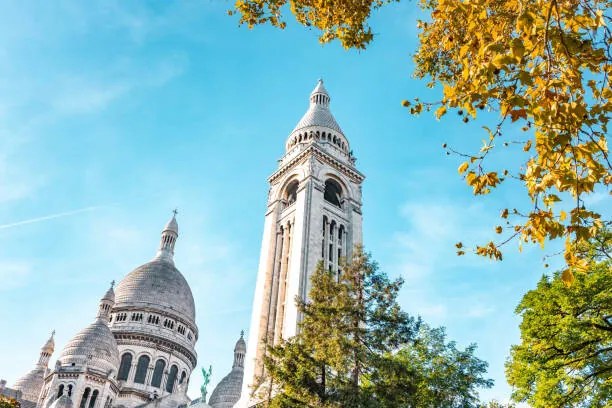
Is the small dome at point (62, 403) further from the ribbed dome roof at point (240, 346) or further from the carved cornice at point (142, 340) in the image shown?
the ribbed dome roof at point (240, 346)

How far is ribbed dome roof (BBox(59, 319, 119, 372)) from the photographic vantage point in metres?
55.3

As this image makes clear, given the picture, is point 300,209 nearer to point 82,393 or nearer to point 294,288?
point 294,288

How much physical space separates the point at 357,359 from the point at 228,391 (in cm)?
4752

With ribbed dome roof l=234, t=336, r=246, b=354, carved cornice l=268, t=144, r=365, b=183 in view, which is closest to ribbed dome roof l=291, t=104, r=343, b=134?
carved cornice l=268, t=144, r=365, b=183

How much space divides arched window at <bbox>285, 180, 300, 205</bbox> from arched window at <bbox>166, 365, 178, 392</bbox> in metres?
A: 29.7

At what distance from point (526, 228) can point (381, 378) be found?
13.4 m

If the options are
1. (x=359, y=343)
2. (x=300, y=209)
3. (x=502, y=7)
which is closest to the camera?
(x=502, y=7)

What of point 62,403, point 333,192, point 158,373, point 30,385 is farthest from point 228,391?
point 333,192

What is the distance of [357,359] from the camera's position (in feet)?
61.3

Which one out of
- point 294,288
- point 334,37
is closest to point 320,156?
point 294,288

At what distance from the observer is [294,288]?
1569 inches

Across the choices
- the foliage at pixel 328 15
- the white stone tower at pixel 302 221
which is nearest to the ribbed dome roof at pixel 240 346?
the white stone tower at pixel 302 221

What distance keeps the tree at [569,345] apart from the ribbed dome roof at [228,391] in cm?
4697

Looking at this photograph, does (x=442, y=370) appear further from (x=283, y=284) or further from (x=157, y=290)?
(x=157, y=290)
